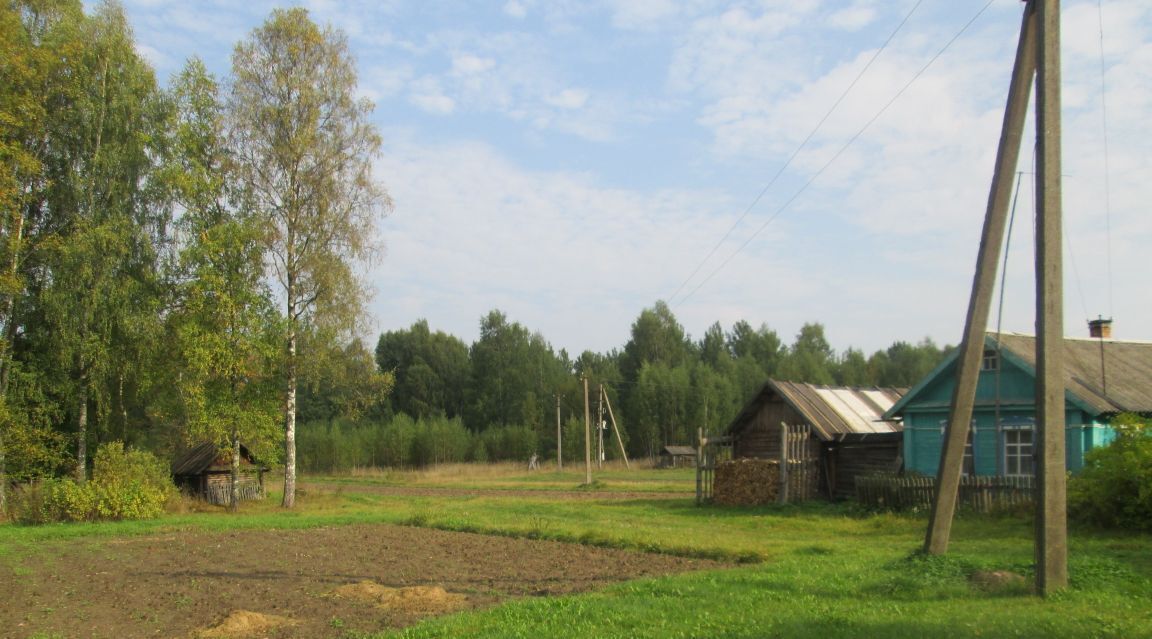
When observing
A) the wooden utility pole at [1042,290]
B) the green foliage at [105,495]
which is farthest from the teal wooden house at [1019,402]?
the green foliage at [105,495]

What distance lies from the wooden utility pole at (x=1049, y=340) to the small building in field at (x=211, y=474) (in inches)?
1157

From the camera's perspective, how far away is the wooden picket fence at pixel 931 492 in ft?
62.0

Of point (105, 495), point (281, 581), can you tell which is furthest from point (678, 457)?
point (281, 581)

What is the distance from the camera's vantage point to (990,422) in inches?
896

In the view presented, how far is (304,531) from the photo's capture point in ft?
73.4

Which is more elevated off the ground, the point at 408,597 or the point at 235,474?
the point at 408,597

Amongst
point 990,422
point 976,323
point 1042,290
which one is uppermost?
point 1042,290

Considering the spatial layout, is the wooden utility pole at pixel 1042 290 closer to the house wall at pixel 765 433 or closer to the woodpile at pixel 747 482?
the woodpile at pixel 747 482

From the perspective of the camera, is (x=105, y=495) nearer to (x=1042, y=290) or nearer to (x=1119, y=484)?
(x=1042, y=290)

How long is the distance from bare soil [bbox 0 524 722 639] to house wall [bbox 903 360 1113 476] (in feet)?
38.5

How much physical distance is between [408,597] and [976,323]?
8.47 metres

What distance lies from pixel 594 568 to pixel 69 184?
80.1ft

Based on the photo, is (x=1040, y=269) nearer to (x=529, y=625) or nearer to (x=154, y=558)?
(x=529, y=625)

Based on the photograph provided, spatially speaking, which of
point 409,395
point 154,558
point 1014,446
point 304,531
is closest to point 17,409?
point 304,531
